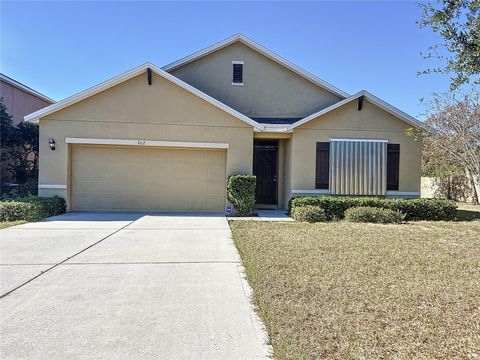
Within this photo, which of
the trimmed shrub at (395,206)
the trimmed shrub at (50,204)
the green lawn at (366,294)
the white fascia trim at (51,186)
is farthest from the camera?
the white fascia trim at (51,186)

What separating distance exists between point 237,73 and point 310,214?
750cm

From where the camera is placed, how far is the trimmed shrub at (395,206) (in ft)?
36.6

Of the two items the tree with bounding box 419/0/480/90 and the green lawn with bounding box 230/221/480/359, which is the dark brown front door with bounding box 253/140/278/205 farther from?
the tree with bounding box 419/0/480/90

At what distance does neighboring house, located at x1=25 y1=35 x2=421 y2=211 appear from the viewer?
12109 mm

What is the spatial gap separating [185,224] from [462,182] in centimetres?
1783

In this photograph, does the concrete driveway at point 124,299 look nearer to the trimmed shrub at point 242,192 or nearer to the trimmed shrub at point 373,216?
the trimmed shrub at point 242,192

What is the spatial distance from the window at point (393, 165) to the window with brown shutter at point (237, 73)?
6621 mm

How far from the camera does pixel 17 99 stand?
1727 cm

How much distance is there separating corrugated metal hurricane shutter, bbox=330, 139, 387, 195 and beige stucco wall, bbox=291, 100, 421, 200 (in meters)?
0.38

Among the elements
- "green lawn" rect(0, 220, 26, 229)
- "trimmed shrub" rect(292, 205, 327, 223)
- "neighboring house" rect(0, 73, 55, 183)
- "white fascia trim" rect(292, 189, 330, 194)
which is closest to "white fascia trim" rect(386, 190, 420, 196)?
"white fascia trim" rect(292, 189, 330, 194)

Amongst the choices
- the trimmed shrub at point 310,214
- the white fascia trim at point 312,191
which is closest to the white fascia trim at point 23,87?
the white fascia trim at point 312,191

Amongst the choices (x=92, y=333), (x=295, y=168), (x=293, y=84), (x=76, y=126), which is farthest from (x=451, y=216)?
(x=76, y=126)

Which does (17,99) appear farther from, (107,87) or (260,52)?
(260,52)

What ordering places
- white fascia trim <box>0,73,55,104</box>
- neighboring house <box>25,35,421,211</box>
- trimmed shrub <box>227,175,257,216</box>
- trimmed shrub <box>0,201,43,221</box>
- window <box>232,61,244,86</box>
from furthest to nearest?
white fascia trim <box>0,73,55,104</box> < window <box>232,61,244,86</box> < neighboring house <box>25,35,421,211</box> < trimmed shrub <box>227,175,257,216</box> < trimmed shrub <box>0,201,43,221</box>
